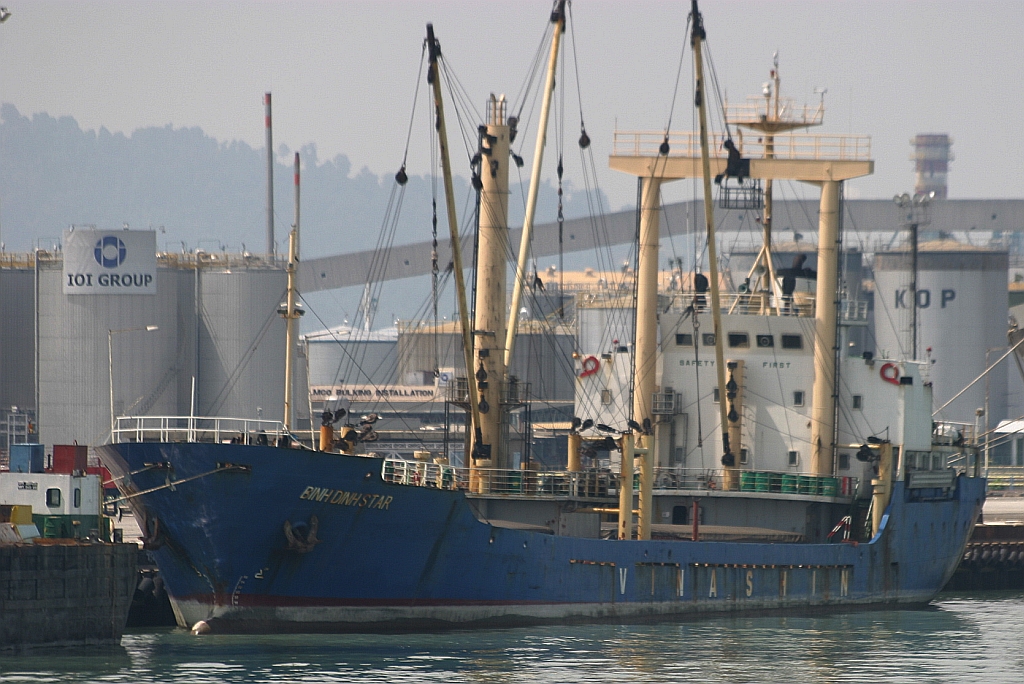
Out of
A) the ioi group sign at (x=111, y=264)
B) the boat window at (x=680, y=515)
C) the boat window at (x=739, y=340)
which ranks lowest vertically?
the boat window at (x=680, y=515)

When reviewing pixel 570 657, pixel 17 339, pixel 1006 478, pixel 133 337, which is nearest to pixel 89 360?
pixel 133 337

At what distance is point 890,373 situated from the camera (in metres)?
43.8

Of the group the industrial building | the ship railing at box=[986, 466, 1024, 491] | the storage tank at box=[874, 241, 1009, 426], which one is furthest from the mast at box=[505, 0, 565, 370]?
the storage tank at box=[874, 241, 1009, 426]

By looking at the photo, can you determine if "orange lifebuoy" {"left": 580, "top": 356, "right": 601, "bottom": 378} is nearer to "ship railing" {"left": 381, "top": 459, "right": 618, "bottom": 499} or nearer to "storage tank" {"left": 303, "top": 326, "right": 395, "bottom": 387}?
"ship railing" {"left": 381, "top": 459, "right": 618, "bottom": 499}

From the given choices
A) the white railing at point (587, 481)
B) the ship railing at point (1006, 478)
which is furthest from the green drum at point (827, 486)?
the ship railing at point (1006, 478)

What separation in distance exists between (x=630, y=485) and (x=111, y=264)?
3910 centimetres

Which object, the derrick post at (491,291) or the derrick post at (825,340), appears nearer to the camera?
the derrick post at (491,291)

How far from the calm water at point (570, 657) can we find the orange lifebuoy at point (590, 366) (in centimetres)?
919

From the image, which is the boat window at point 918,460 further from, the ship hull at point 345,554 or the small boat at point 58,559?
the small boat at point 58,559

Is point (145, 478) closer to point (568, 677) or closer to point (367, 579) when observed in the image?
point (367, 579)

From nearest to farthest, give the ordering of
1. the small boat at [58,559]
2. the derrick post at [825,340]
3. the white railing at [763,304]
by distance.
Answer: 1. the small boat at [58,559]
2. the derrick post at [825,340]
3. the white railing at [763,304]

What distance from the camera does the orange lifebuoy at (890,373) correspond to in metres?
43.7

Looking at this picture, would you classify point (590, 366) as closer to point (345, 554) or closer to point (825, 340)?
point (825, 340)

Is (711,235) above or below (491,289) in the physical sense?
above
